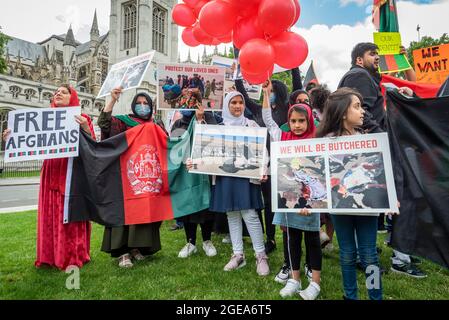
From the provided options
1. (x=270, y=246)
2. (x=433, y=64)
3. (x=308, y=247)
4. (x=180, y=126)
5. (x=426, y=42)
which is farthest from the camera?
(x=426, y=42)

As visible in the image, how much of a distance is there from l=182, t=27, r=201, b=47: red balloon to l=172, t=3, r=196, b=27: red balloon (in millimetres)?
238

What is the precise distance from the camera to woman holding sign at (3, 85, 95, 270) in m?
4.10


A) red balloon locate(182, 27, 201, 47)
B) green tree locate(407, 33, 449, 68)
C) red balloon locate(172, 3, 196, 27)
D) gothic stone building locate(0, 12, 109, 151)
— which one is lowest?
red balloon locate(182, 27, 201, 47)

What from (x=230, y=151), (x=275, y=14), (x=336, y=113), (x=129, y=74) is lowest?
(x=230, y=151)

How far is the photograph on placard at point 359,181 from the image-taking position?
8.20 ft

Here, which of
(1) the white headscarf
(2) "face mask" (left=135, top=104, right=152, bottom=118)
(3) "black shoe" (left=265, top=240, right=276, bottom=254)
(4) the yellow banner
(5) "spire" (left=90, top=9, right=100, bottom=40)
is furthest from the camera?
(5) "spire" (left=90, top=9, right=100, bottom=40)

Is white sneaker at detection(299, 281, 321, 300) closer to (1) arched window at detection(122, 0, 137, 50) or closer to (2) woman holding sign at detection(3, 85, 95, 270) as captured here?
(2) woman holding sign at detection(3, 85, 95, 270)

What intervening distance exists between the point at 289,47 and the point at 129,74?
2282 millimetres

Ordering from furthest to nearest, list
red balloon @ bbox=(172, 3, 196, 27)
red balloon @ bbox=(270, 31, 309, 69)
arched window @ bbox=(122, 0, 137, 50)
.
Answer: arched window @ bbox=(122, 0, 137, 50) < red balloon @ bbox=(172, 3, 196, 27) < red balloon @ bbox=(270, 31, 309, 69)

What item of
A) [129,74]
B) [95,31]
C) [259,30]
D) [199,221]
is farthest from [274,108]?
[95,31]

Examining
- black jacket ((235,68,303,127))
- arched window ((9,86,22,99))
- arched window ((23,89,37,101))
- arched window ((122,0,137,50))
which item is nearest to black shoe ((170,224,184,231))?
black jacket ((235,68,303,127))

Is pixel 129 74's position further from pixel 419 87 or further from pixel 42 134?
pixel 419 87

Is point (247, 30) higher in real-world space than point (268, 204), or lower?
higher

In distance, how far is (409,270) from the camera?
12.3ft
